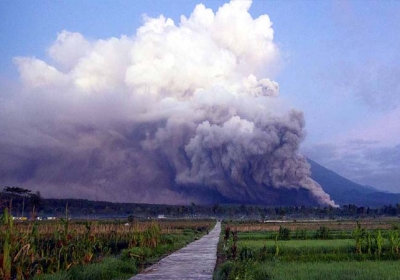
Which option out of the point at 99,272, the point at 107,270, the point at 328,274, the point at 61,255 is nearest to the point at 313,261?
the point at 328,274

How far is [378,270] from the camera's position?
16.0 metres

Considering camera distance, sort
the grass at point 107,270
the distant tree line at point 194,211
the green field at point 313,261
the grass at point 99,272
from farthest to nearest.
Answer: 1. the distant tree line at point 194,211
2. the green field at point 313,261
3. the grass at point 107,270
4. the grass at point 99,272

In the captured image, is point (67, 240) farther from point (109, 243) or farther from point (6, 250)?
point (109, 243)

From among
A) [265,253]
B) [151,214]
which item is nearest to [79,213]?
[151,214]

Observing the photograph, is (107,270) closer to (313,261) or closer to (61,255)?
(61,255)

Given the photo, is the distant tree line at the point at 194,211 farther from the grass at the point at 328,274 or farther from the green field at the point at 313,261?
the grass at the point at 328,274

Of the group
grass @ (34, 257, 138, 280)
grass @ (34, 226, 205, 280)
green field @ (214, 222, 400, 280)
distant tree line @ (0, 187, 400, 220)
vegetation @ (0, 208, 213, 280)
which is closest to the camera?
vegetation @ (0, 208, 213, 280)

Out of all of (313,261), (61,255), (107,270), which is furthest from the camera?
(313,261)

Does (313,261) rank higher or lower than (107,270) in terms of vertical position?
lower

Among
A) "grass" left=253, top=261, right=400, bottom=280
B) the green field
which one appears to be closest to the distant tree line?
the green field

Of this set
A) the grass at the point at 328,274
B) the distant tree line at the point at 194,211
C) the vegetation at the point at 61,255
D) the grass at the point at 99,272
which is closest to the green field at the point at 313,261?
the grass at the point at 328,274

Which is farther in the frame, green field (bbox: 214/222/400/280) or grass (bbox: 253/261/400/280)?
green field (bbox: 214/222/400/280)

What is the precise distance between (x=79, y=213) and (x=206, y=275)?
495ft

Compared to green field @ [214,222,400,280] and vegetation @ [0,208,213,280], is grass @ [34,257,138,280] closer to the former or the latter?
vegetation @ [0,208,213,280]
